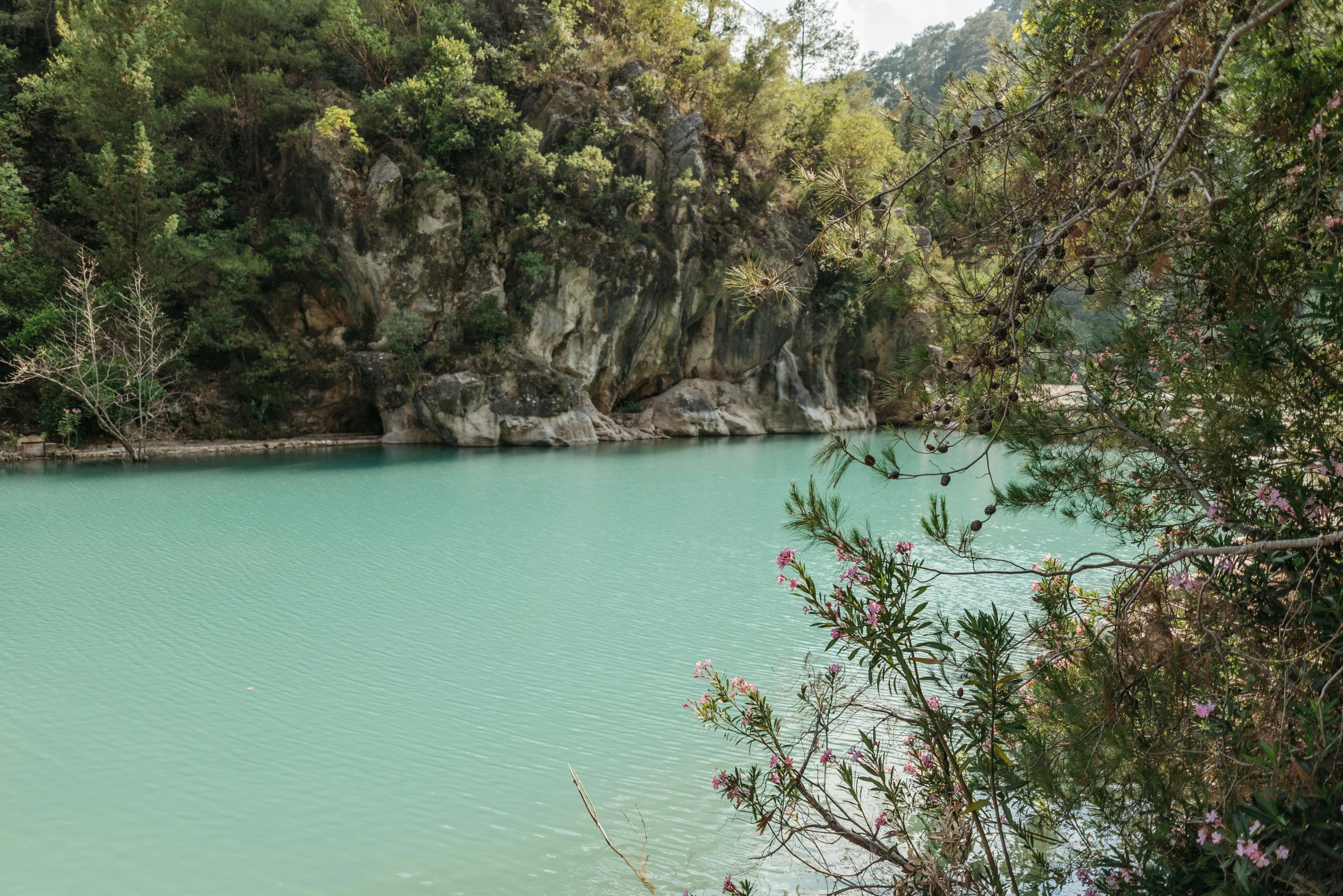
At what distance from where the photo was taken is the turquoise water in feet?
10.3

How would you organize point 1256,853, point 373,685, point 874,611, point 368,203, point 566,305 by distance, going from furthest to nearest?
point 566,305 → point 368,203 → point 373,685 → point 874,611 → point 1256,853

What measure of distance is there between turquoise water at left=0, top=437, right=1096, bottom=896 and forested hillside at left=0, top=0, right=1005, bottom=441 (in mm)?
7982

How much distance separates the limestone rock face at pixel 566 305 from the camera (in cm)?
1831

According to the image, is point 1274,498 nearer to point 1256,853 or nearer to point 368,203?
point 1256,853

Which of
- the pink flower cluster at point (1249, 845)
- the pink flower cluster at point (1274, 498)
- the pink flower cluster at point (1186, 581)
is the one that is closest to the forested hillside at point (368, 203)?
the pink flower cluster at point (1186, 581)

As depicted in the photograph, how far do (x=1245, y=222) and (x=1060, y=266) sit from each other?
363 millimetres

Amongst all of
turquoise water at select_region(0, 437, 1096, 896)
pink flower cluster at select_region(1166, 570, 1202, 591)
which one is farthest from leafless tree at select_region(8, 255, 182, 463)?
pink flower cluster at select_region(1166, 570, 1202, 591)

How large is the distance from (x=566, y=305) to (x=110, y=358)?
8.88 metres

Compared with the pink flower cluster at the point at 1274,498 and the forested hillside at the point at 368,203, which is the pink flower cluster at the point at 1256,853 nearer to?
the pink flower cluster at the point at 1274,498

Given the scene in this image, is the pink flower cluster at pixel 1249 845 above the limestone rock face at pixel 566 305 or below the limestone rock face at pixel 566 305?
below

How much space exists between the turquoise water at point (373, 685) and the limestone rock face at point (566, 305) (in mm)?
8321

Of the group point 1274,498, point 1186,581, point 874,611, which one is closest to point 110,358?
point 874,611

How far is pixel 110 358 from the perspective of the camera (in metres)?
15.2

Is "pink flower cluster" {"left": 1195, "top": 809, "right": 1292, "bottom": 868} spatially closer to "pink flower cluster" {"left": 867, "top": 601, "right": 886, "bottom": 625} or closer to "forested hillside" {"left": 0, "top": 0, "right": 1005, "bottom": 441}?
"pink flower cluster" {"left": 867, "top": 601, "right": 886, "bottom": 625}
